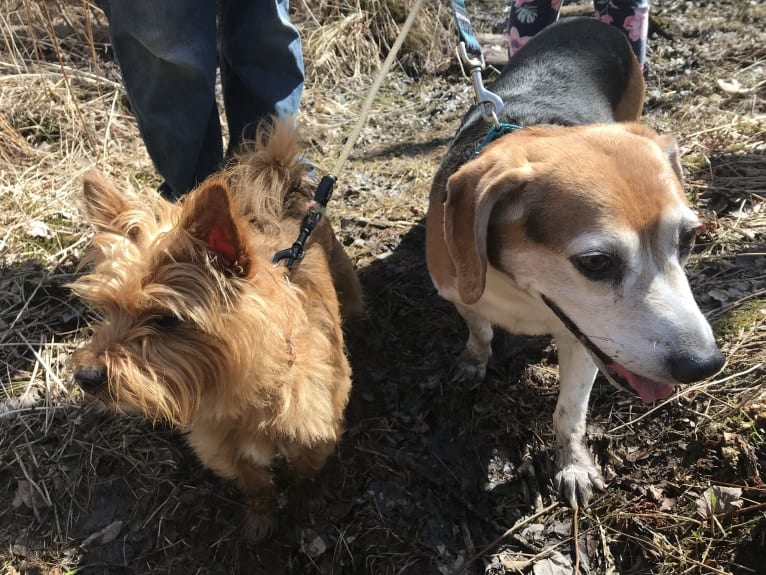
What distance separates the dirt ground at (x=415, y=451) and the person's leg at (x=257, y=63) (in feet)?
3.37

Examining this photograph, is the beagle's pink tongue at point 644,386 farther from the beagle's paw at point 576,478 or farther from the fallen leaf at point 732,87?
the fallen leaf at point 732,87

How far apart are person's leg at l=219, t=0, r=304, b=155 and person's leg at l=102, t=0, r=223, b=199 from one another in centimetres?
25

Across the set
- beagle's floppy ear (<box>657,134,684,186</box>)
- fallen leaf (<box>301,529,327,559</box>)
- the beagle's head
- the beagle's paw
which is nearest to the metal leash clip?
the beagle's head

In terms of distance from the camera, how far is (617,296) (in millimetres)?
1741

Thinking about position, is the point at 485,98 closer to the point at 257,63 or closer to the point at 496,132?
the point at 496,132

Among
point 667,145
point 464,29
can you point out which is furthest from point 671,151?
point 464,29

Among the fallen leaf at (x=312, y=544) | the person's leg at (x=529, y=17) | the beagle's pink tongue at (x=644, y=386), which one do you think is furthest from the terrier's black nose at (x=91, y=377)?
the person's leg at (x=529, y=17)

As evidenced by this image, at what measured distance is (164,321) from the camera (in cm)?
165

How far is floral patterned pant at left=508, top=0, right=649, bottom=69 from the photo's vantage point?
3643 millimetres

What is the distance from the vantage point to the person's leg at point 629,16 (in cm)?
363

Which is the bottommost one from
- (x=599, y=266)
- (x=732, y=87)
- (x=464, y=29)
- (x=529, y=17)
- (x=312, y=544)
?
(x=312, y=544)

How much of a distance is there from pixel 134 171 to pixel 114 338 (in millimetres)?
3023

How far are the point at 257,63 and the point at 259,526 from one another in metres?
2.37

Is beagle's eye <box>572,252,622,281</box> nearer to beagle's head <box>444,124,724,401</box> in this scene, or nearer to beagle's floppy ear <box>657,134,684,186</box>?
beagle's head <box>444,124,724,401</box>
